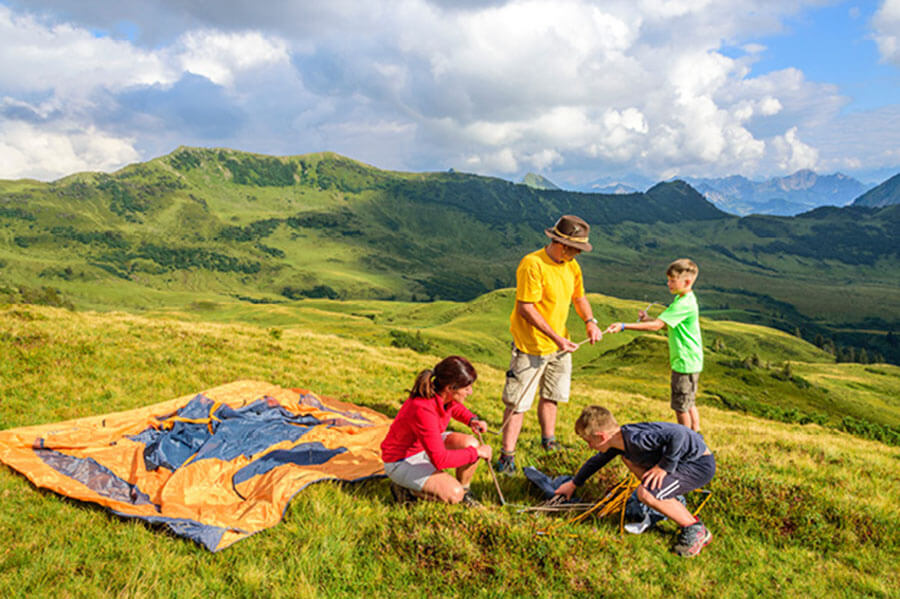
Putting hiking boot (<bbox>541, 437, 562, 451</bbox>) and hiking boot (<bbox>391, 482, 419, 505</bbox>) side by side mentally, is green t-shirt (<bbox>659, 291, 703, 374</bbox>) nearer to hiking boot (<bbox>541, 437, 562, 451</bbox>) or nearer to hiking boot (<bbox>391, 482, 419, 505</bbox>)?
hiking boot (<bbox>541, 437, 562, 451</bbox>)

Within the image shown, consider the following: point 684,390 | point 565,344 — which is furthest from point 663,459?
point 684,390

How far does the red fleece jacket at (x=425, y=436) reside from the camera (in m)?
6.29

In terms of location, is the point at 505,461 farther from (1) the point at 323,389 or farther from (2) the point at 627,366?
(2) the point at 627,366

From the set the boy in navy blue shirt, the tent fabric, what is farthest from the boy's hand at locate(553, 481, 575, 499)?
the tent fabric

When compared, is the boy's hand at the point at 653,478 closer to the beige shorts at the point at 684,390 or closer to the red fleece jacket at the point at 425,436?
the red fleece jacket at the point at 425,436

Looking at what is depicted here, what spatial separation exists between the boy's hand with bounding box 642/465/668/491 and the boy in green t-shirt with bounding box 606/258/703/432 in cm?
274

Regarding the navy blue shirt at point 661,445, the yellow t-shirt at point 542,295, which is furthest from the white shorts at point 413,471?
the yellow t-shirt at point 542,295

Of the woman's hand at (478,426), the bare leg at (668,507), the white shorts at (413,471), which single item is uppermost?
the woman's hand at (478,426)

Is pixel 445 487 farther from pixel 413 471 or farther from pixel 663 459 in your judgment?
pixel 663 459

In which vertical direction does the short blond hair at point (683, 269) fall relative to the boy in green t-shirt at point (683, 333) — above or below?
above

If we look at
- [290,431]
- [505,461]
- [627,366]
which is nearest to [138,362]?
[290,431]

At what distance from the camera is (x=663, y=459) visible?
604cm

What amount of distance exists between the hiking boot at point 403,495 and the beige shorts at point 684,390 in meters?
5.70

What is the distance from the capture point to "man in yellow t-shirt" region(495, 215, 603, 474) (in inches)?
316
